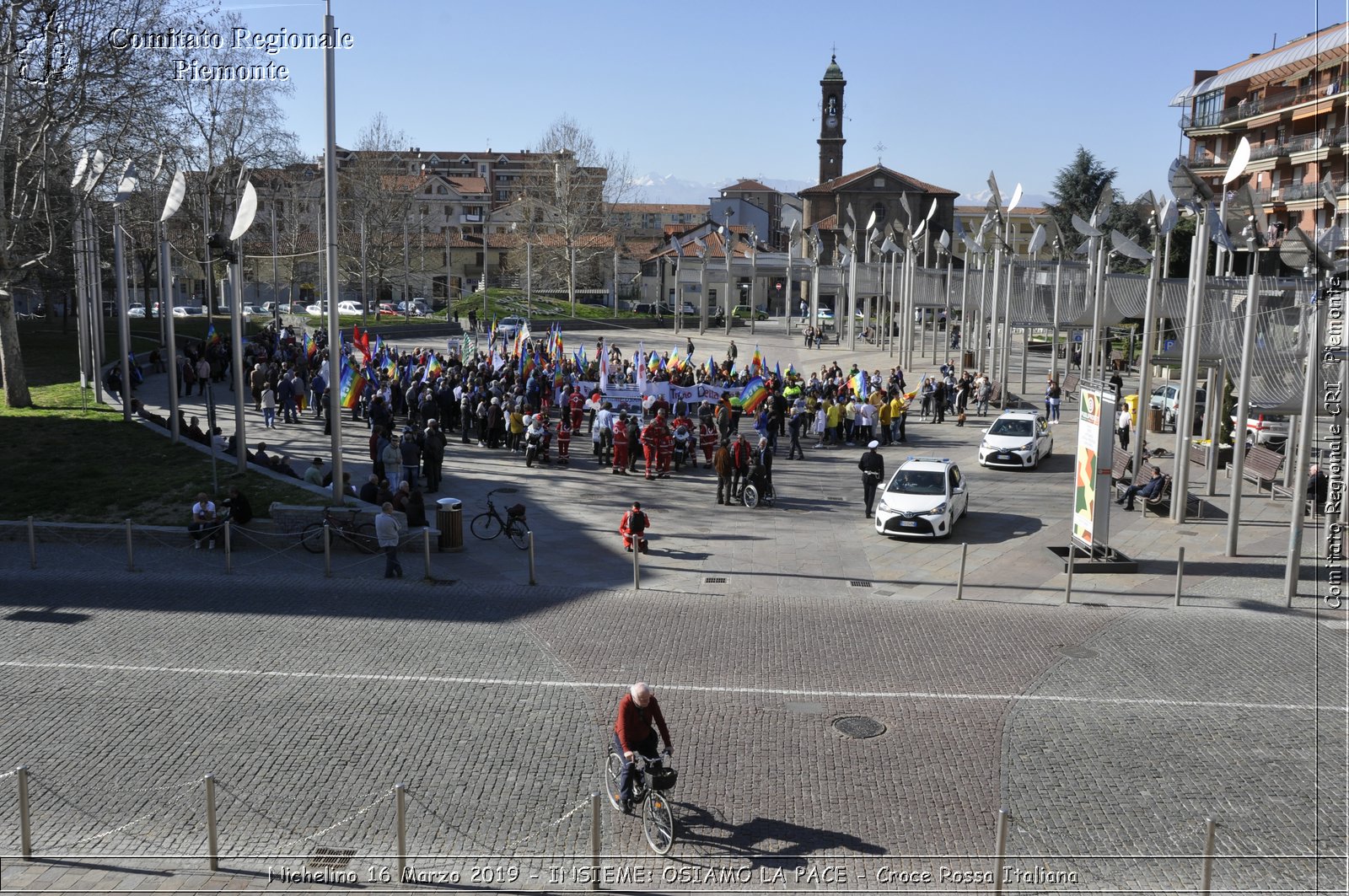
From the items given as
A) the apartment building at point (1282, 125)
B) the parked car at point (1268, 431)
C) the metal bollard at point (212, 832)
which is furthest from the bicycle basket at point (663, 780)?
the apartment building at point (1282, 125)

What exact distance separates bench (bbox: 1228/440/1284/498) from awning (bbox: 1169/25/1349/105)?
28074mm

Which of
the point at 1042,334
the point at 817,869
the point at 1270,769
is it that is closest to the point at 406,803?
the point at 817,869

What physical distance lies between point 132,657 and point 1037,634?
11350mm

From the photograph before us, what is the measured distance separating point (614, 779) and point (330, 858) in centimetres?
240

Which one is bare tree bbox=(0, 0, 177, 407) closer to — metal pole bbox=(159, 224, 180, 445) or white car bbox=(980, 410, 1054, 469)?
metal pole bbox=(159, 224, 180, 445)

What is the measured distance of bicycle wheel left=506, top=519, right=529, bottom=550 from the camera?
19141 mm

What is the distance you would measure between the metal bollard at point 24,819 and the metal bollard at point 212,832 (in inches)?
52.5

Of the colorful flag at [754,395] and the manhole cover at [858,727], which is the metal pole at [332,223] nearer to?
the manhole cover at [858,727]

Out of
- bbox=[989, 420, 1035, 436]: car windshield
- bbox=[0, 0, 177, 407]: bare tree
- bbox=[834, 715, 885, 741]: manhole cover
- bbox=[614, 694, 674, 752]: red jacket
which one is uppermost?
bbox=[0, 0, 177, 407]: bare tree

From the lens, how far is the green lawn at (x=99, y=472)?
20.3 m

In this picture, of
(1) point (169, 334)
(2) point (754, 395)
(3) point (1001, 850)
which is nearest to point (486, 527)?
(1) point (169, 334)

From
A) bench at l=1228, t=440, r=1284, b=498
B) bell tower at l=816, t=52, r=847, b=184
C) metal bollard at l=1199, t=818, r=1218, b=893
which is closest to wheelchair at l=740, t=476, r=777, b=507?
bench at l=1228, t=440, r=1284, b=498

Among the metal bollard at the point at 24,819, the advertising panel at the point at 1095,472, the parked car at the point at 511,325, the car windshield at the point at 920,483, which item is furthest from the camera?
the parked car at the point at 511,325

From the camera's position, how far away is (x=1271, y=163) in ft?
177
